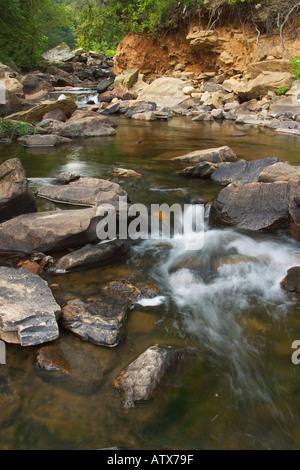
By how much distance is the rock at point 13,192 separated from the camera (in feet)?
15.0

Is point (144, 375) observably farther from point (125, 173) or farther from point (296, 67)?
point (296, 67)

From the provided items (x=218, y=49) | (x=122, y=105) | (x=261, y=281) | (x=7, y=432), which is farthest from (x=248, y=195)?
(x=218, y=49)

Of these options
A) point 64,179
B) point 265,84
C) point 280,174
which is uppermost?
point 265,84

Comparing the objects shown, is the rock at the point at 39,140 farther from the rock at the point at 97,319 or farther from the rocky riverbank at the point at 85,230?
the rock at the point at 97,319

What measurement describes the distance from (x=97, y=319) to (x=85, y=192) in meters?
3.05

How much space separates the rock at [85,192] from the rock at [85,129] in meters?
5.99

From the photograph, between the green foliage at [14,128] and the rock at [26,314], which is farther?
the green foliage at [14,128]

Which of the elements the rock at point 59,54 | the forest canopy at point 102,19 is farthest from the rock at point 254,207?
the rock at point 59,54

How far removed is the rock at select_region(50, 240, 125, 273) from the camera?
3926 millimetres

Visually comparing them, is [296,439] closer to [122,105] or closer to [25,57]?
[122,105]

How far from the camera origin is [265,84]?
16.8m

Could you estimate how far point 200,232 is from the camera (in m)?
5.18

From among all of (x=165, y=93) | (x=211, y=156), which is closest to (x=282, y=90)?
(x=165, y=93)

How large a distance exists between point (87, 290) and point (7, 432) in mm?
1580
